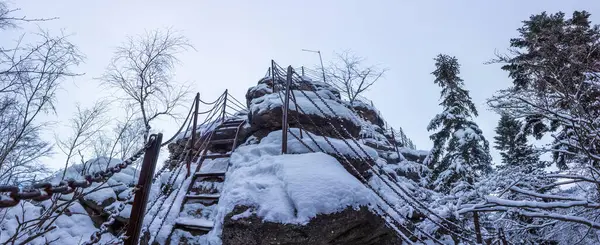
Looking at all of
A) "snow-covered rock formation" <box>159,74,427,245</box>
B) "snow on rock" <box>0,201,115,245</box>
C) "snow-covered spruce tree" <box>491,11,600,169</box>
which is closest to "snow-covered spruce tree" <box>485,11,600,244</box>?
"snow-covered spruce tree" <box>491,11,600,169</box>

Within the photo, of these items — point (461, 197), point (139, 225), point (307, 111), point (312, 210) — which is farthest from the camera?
point (307, 111)

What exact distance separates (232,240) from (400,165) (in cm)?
1297

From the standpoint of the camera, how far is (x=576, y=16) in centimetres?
1120

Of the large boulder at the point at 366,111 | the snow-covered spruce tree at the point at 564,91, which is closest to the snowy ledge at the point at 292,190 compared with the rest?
the snow-covered spruce tree at the point at 564,91

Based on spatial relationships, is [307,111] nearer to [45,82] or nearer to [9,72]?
[9,72]

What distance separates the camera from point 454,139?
43.1 feet

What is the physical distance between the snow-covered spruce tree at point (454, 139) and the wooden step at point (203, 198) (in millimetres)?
9383

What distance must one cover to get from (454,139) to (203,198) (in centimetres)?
1208

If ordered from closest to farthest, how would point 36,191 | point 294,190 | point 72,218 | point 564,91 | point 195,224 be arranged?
1. point 36,191
2. point 294,190
3. point 195,224
4. point 564,91
5. point 72,218

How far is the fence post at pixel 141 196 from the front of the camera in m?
2.30

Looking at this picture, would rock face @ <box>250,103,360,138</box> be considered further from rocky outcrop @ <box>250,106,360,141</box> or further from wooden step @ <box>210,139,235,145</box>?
wooden step @ <box>210,139,235,145</box>

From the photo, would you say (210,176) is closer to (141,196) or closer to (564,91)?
(141,196)

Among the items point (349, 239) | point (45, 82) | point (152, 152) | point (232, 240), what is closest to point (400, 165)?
point (349, 239)

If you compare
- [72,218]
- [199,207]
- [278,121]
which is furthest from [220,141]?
[72,218]
